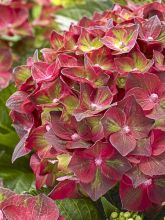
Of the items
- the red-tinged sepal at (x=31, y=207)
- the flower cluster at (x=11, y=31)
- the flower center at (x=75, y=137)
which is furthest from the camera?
the flower cluster at (x=11, y=31)

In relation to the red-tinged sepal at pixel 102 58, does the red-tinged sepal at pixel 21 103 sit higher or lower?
lower

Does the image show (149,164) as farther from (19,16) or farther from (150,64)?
(19,16)

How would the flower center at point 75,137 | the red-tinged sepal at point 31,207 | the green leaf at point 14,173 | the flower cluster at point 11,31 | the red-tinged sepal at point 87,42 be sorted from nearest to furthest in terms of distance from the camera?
1. the red-tinged sepal at point 31,207
2. the flower center at point 75,137
3. the red-tinged sepal at point 87,42
4. the green leaf at point 14,173
5. the flower cluster at point 11,31

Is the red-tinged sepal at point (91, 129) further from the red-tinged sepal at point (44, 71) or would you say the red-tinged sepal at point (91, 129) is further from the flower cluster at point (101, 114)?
the red-tinged sepal at point (44, 71)

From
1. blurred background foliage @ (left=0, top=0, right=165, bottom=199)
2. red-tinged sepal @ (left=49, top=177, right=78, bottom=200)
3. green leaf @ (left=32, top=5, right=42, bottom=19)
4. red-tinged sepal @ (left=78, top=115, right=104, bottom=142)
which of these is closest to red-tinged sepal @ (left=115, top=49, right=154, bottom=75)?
red-tinged sepal @ (left=78, top=115, right=104, bottom=142)

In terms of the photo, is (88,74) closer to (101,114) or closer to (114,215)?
(101,114)

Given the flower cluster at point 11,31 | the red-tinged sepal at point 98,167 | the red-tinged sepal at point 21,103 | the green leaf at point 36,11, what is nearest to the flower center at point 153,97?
the red-tinged sepal at point 98,167

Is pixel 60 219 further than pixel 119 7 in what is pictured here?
No

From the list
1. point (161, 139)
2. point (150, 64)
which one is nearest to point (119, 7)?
point (150, 64)
